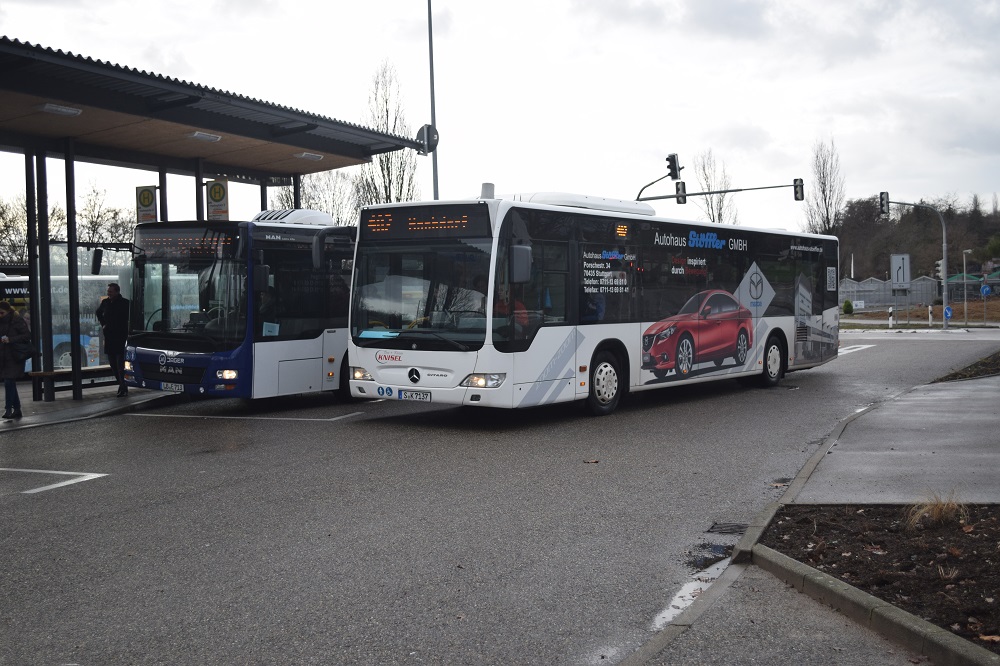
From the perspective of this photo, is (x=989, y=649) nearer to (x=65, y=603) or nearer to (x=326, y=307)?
(x=65, y=603)

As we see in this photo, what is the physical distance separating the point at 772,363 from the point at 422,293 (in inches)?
335

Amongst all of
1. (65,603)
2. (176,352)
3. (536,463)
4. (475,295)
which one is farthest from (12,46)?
(65,603)

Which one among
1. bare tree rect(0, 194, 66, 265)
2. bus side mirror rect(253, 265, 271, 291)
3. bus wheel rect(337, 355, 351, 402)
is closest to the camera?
bus side mirror rect(253, 265, 271, 291)

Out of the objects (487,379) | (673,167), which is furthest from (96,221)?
(487,379)

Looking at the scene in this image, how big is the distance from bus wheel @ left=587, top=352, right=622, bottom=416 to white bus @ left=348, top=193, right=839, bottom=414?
0.02 m

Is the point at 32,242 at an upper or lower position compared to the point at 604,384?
upper

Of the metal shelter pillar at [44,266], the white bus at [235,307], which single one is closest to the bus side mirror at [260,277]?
the white bus at [235,307]

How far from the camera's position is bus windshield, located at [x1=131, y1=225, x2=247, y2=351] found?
584 inches

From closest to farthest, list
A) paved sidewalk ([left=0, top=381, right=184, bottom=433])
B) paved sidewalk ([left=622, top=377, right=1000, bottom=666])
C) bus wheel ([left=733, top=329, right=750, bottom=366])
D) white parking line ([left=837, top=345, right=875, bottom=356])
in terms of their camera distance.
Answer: paved sidewalk ([left=622, top=377, right=1000, bottom=666])
paved sidewalk ([left=0, top=381, right=184, bottom=433])
bus wheel ([left=733, top=329, right=750, bottom=366])
white parking line ([left=837, top=345, right=875, bottom=356])

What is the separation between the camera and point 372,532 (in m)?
7.37

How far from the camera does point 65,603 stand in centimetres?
574

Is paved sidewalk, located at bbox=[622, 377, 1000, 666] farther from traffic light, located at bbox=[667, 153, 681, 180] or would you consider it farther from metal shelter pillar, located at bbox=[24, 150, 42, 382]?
traffic light, located at bbox=[667, 153, 681, 180]

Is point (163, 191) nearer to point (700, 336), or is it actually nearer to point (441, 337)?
point (441, 337)

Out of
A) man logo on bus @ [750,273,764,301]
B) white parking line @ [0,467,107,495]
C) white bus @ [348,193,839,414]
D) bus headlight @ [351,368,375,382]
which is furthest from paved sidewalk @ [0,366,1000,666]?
man logo on bus @ [750,273,764,301]
